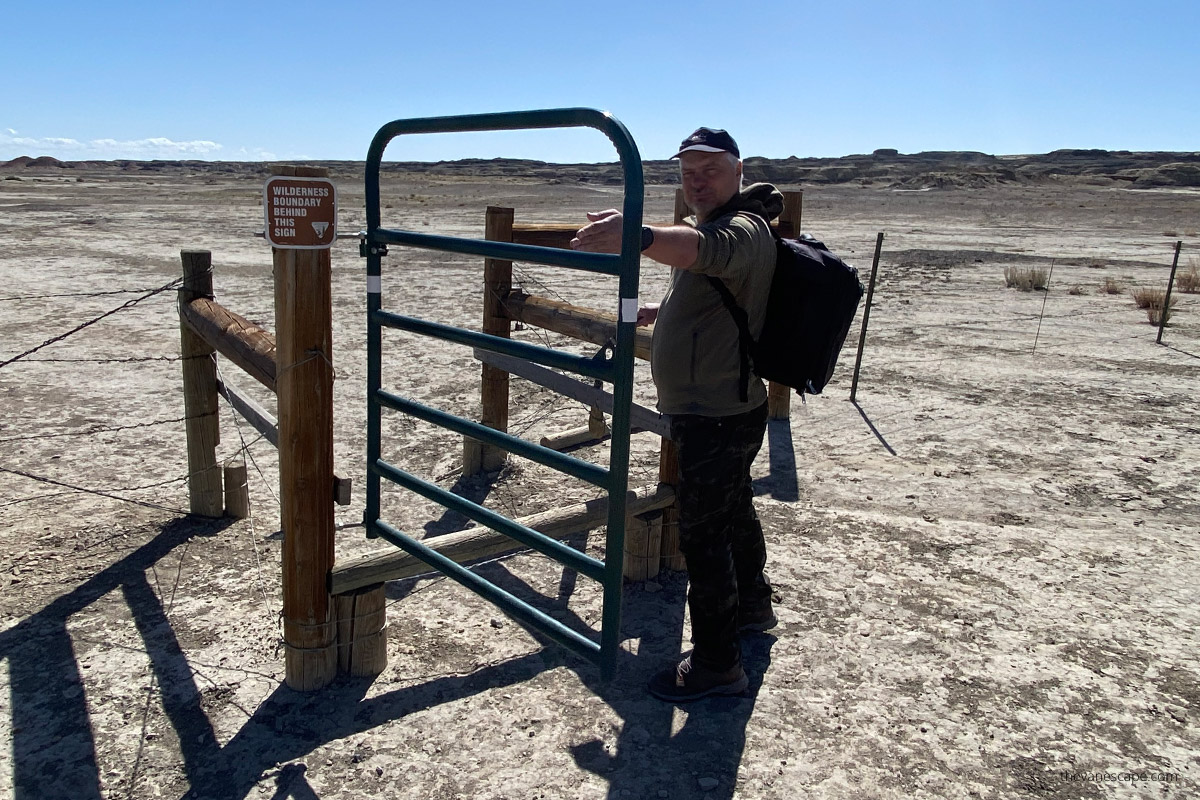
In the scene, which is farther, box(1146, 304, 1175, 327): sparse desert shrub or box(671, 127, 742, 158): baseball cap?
box(1146, 304, 1175, 327): sparse desert shrub

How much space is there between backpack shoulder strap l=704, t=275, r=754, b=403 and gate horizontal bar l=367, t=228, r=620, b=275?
46 cm

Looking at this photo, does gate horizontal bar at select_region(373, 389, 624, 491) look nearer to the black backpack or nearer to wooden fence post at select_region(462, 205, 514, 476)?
the black backpack

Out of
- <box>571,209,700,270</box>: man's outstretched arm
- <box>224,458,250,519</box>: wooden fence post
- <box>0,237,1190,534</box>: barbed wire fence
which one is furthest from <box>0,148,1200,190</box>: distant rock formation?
<box>571,209,700,270</box>: man's outstretched arm

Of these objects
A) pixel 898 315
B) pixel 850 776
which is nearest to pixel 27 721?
pixel 850 776

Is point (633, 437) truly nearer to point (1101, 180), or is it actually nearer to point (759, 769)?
point (759, 769)

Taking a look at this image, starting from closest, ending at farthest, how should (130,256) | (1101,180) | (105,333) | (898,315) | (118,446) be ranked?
(118,446)
(105,333)
(898,315)
(130,256)
(1101,180)

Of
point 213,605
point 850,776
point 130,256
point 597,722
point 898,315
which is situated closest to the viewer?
point 850,776

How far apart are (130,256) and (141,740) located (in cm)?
1519

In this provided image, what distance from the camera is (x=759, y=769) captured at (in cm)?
297

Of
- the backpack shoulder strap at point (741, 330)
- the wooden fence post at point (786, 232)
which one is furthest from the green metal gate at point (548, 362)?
the wooden fence post at point (786, 232)

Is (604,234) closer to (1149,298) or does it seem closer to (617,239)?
(617,239)

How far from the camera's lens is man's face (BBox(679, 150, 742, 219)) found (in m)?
2.97

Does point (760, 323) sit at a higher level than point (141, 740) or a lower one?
higher

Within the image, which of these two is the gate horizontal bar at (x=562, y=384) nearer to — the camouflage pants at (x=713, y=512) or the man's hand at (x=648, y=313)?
the man's hand at (x=648, y=313)
